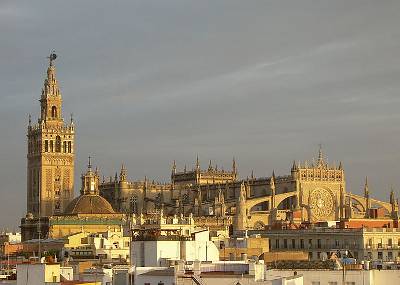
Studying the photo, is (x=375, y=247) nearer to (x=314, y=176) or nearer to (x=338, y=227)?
(x=338, y=227)

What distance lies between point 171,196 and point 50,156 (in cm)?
1589

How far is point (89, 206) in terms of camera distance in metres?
120

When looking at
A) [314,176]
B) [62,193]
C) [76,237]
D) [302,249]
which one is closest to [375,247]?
[302,249]

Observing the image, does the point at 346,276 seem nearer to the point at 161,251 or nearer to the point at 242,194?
the point at 161,251

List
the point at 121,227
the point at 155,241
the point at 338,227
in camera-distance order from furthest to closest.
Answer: the point at 121,227 → the point at 338,227 → the point at 155,241

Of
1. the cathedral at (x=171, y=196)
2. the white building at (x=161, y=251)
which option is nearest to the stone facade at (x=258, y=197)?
the cathedral at (x=171, y=196)

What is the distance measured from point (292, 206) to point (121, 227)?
1204 inches

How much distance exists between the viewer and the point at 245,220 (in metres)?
121

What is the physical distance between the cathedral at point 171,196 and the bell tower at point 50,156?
122mm

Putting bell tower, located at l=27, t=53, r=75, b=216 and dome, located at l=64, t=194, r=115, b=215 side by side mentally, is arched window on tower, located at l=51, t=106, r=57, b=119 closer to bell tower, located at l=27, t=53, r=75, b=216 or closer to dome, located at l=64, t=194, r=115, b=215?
bell tower, located at l=27, t=53, r=75, b=216

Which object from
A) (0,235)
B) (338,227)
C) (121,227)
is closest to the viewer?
(338,227)

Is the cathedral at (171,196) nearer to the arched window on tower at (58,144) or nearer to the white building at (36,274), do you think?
the arched window on tower at (58,144)

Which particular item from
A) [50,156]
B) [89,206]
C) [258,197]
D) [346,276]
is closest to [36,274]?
[346,276]

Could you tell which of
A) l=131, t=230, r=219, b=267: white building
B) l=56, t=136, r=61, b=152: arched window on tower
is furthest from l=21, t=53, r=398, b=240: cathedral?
l=131, t=230, r=219, b=267: white building
